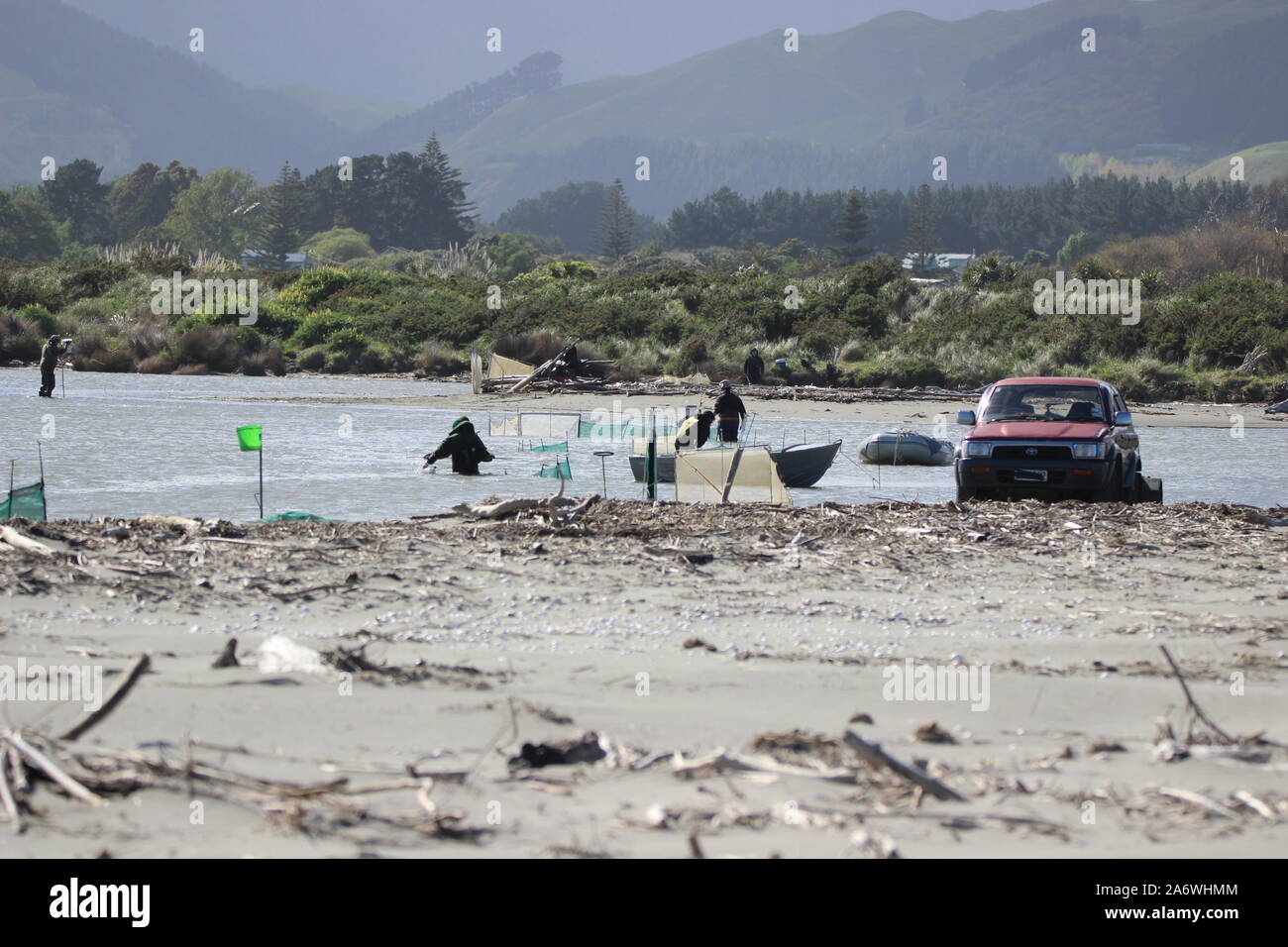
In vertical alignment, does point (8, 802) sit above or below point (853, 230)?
below

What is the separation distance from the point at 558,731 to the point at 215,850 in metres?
1.71

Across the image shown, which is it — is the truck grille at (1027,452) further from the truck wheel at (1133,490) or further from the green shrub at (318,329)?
the green shrub at (318,329)

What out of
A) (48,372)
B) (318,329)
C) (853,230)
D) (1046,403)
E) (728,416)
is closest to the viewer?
(1046,403)

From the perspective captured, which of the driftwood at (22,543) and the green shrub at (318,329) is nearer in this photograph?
the driftwood at (22,543)

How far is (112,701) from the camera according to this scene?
5.82 m

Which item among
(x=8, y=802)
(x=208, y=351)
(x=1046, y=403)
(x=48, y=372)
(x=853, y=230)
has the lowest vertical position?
(x=8, y=802)

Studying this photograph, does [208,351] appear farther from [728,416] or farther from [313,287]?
[728,416]

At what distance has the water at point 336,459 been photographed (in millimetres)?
19078

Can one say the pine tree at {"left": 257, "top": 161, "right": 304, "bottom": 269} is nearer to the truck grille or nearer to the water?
the water

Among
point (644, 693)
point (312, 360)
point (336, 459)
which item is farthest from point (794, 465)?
point (312, 360)

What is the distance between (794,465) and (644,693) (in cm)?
1392

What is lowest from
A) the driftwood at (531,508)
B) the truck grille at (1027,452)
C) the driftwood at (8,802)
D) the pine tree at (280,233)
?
the driftwood at (8,802)

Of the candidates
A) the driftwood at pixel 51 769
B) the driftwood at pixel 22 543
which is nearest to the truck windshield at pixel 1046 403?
the driftwood at pixel 22 543

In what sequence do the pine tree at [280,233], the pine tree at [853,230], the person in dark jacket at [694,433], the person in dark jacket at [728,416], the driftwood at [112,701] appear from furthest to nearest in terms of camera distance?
the pine tree at [853,230], the pine tree at [280,233], the person in dark jacket at [728,416], the person in dark jacket at [694,433], the driftwood at [112,701]
